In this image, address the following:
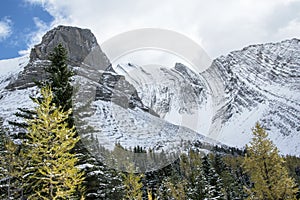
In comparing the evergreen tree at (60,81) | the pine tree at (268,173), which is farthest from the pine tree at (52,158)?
the pine tree at (268,173)

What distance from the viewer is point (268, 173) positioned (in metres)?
26.1

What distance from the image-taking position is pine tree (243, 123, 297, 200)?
25453 millimetres

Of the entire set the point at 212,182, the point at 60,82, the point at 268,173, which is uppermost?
the point at 60,82

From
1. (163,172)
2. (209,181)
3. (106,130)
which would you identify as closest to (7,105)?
(106,130)

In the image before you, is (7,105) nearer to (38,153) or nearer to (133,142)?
(133,142)

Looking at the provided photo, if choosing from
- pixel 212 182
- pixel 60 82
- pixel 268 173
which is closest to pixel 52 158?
pixel 60 82

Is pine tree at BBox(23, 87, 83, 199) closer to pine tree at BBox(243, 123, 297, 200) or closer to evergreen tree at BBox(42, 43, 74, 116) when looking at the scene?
evergreen tree at BBox(42, 43, 74, 116)

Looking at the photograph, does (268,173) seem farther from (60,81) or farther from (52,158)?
(52,158)

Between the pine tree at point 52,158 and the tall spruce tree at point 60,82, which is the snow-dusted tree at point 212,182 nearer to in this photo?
the tall spruce tree at point 60,82

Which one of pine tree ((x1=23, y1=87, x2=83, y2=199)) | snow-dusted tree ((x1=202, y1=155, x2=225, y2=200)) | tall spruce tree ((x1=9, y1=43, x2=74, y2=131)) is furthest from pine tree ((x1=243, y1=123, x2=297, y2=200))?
pine tree ((x1=23, y1=87, x2=83, y2=199))

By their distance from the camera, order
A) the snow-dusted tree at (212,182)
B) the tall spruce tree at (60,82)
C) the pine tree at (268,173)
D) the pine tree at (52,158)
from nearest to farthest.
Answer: the pine tree at (52,158)
the tall spruce tree at (60,82)
the pine tree at (268,173)
the snow-dusted tree at (212,182)

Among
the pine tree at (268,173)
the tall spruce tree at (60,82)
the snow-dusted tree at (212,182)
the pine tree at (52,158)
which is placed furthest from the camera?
the snow-dusted tree at (212,182)

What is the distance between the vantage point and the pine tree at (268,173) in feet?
83.5

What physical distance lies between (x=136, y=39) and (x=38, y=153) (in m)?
36.3
